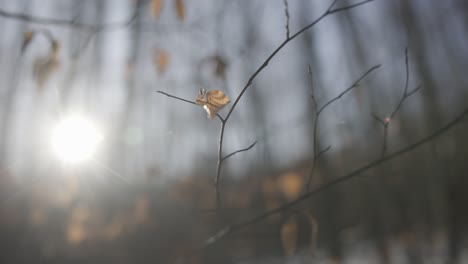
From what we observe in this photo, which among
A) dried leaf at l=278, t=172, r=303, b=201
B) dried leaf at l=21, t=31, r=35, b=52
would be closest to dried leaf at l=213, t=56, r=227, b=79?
dried leaf at l=21, t=31, r=35, b=52

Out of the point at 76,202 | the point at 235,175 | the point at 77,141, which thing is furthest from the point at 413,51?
the point at 76,202

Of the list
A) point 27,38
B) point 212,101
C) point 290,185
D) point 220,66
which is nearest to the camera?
point 212,101

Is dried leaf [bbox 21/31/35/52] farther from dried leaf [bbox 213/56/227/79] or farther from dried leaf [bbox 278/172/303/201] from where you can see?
dried leaf [bbox 278/172/303/201]

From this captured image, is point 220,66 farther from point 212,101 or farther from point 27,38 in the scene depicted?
point 212,101

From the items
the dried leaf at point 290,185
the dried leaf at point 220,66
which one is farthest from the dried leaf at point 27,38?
the dried leaf at point 290,185

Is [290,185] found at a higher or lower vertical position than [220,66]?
lower

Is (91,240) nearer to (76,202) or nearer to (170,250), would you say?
(76,202)

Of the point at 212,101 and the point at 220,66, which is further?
the point at 220,66

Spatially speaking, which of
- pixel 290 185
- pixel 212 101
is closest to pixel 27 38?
pixel 212 101
